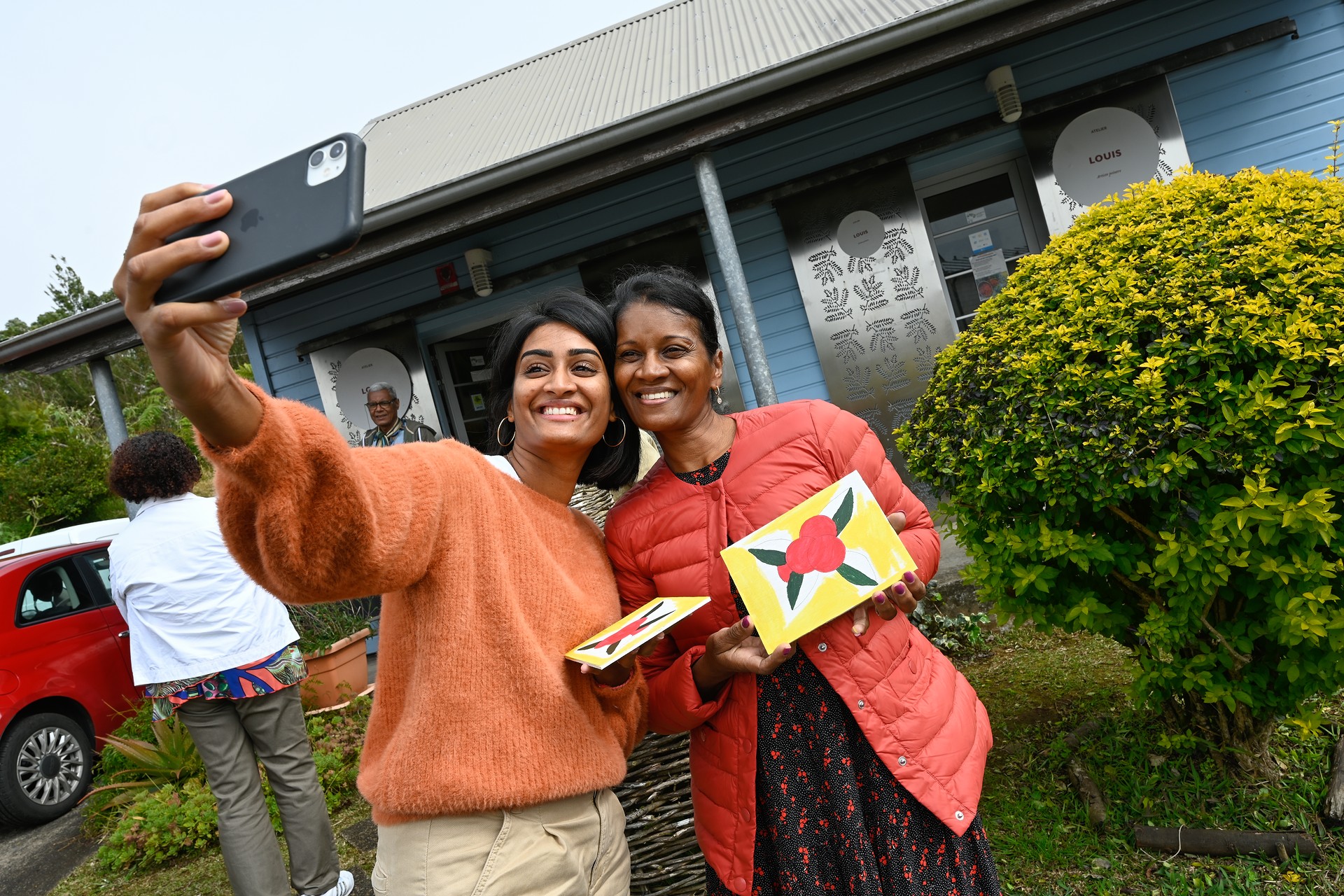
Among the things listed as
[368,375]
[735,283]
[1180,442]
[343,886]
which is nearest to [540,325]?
[1180,442]

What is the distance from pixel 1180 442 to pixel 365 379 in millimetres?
7203

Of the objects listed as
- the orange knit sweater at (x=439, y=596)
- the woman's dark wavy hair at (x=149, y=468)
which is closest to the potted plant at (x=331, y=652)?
the woman's dark wavy hair at (x=149, y=468)

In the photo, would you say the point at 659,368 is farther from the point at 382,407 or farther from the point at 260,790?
the point at 382,407

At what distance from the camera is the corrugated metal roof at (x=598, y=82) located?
21.0 feet

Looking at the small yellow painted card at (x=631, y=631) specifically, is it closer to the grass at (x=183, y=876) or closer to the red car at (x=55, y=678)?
the grass at (x=183, y=876)

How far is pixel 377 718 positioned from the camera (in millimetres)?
1487

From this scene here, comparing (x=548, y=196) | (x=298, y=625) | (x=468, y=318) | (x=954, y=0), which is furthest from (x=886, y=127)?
(x=298, y=625)

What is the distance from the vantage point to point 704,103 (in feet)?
17.5

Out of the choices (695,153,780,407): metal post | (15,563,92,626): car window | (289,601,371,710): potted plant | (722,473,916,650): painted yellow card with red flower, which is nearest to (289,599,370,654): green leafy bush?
(289,601,371,710): potted plant

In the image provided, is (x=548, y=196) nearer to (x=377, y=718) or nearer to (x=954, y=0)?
(x=954, y=0)

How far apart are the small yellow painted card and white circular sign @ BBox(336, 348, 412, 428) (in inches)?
265

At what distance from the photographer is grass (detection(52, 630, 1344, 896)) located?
7.93 ft

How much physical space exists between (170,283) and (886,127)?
22.2 feet

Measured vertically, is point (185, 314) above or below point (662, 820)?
above
